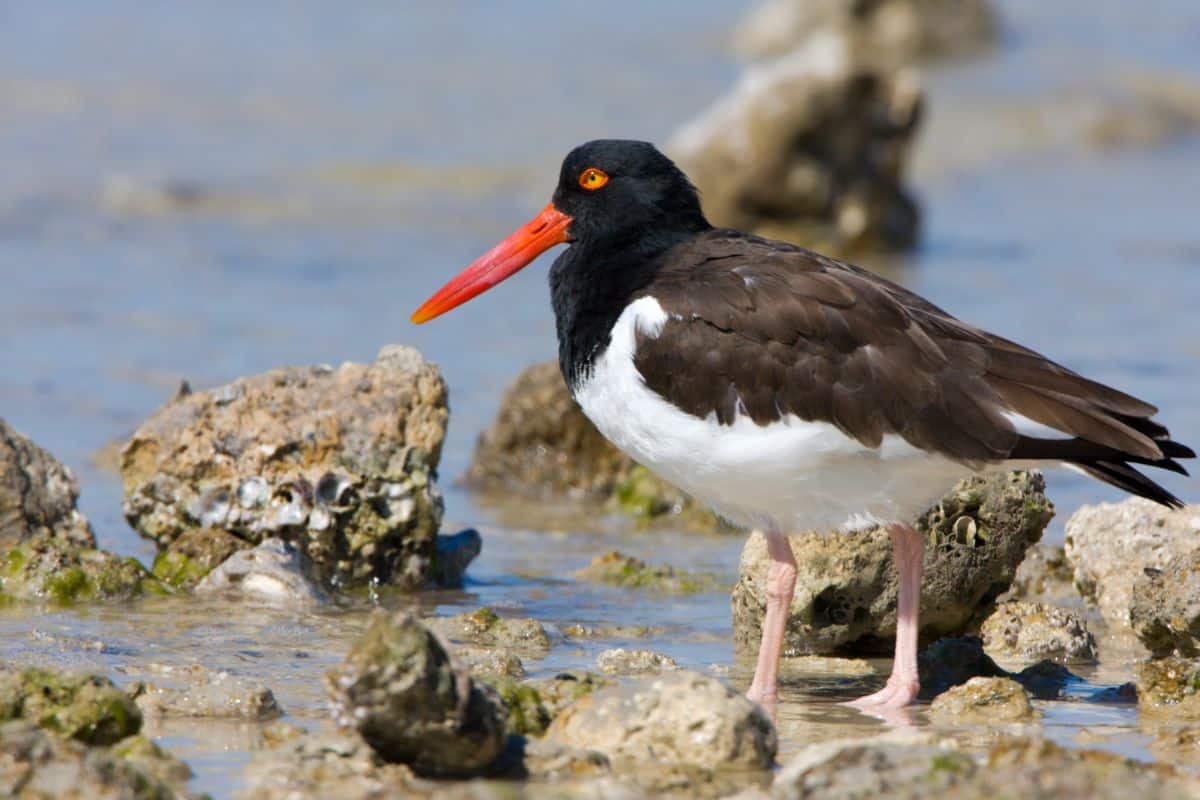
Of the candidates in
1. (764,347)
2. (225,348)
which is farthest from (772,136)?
(764,347)

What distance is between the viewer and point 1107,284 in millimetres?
14133

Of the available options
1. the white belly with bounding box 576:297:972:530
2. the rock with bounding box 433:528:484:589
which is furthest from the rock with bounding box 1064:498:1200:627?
the rock with bounding box 433:528:484:589

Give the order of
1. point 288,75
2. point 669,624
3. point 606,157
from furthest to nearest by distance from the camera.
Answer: point 288,75 → point 669,624 → point 606,157

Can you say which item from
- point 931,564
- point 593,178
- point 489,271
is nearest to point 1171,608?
point 931,564

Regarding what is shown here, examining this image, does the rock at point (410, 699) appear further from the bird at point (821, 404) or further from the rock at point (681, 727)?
the bird at point (821, 404)

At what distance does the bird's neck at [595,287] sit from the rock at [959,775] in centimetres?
187

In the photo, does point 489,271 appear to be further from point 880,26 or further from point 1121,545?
point 880,26

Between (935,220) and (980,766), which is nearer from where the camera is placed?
(980,766)

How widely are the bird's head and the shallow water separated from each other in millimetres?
1455

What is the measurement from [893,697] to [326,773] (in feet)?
6.58

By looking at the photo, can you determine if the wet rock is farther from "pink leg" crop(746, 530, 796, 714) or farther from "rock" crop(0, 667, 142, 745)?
"rock" crop(0, 667, 142, 745)

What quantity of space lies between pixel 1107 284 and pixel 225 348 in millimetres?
7020

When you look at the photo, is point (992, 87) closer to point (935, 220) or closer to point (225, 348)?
point (935, 220)

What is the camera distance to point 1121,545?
6473mm
